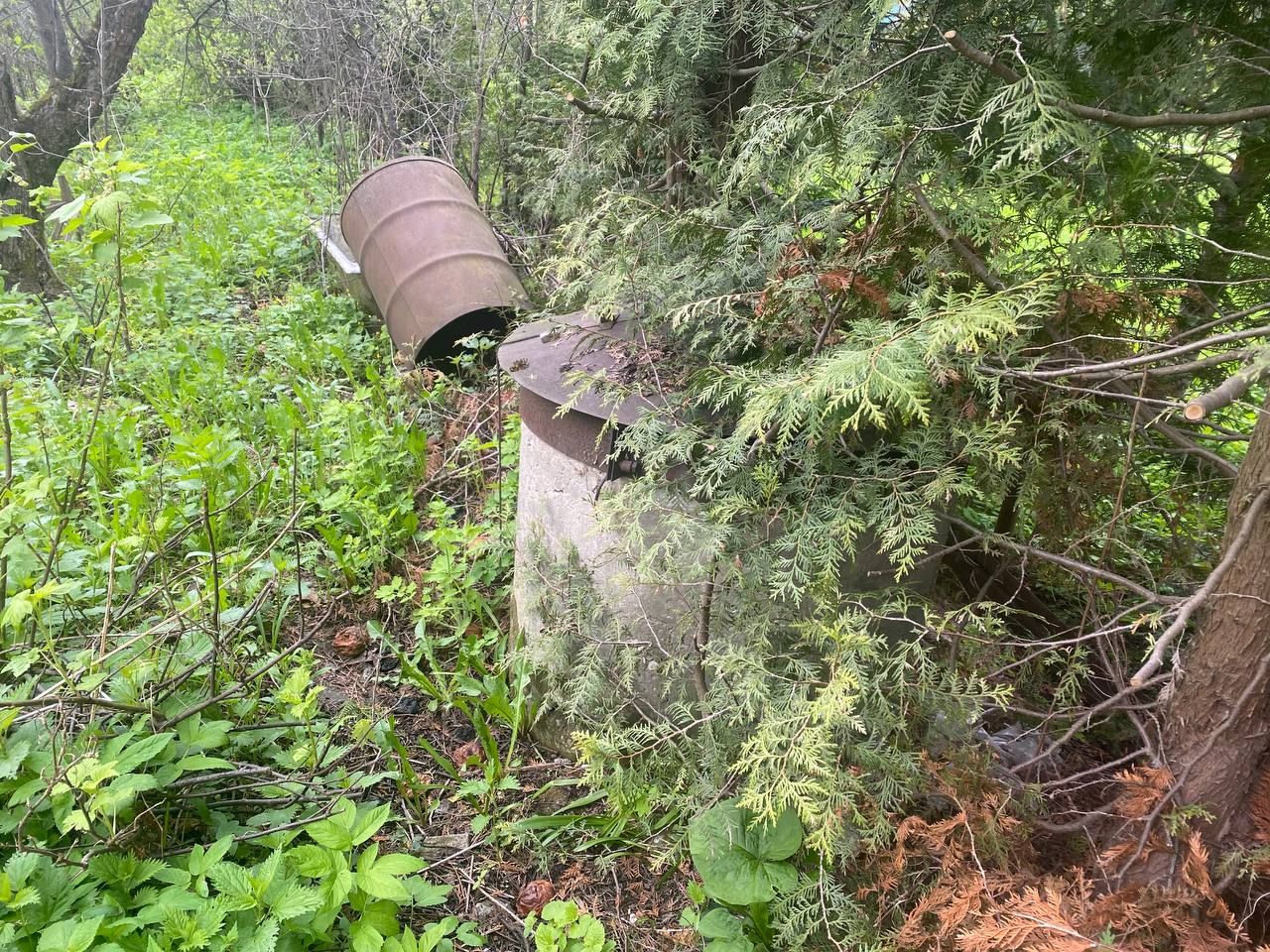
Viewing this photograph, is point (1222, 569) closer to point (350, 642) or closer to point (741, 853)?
point (741, 853)

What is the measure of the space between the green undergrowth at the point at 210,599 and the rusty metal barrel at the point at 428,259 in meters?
0.29

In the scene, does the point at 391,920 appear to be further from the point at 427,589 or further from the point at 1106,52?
the point at 1106,52

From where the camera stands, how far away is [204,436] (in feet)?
8.05

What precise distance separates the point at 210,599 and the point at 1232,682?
2643 millimetres

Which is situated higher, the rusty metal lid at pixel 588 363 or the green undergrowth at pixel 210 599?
the rusty metal lid at pixel 588 363

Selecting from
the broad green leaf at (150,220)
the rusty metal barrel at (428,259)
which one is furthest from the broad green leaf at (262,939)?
the rusty metal barrel at (428,259)

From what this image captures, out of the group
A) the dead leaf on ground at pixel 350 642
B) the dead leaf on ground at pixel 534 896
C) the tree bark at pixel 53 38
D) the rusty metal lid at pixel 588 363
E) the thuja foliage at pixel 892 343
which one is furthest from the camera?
the tree bark at pixel 53 38

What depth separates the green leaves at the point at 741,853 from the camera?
1836 millimetres

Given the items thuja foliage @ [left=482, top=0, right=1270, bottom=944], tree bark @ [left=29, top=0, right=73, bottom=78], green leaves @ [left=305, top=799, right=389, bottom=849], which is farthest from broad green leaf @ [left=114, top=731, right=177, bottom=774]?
tree bark @ [left=29, top=0, right=73, bottom=78]

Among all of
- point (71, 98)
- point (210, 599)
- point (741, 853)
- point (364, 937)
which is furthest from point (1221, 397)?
point (71, 98)

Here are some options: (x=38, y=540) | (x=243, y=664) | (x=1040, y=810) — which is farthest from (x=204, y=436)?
(x=1040, y=810)

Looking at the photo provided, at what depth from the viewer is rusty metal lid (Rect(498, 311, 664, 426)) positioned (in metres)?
2.08

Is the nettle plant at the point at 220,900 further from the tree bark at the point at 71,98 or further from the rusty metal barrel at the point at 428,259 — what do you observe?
the tree bark at the point at 71,98

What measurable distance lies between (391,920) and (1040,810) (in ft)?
4.97
